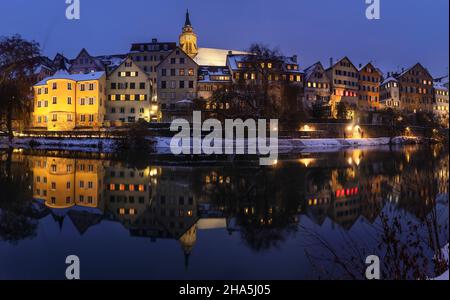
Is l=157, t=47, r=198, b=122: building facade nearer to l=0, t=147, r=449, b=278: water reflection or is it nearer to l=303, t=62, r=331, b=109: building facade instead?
l=303, t=62, r=331, b=109: building facade

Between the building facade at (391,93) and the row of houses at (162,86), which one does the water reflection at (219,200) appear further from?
the building facade at (391,93)

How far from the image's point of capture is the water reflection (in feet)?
33.9

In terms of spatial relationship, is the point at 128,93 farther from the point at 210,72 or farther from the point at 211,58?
the point at 211,58

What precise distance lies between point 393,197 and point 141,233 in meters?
9.87

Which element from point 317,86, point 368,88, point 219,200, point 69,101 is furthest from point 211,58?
point 219,200

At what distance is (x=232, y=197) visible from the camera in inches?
618

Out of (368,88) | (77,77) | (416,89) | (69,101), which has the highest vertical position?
(416,89)

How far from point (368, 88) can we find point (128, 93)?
5526cm

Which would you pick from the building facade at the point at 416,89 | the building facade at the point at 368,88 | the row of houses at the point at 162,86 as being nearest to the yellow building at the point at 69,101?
the row of houses at the point at 162,86

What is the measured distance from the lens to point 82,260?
857 centimetres

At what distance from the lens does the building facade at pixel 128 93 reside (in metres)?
62.3

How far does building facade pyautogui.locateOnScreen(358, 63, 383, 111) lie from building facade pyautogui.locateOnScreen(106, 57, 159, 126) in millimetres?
48599

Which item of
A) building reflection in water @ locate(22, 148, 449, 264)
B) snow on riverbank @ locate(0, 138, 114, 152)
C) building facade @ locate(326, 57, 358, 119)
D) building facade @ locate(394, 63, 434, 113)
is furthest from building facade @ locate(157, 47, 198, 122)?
building facade @ locate(394, 63, 434, 113)
